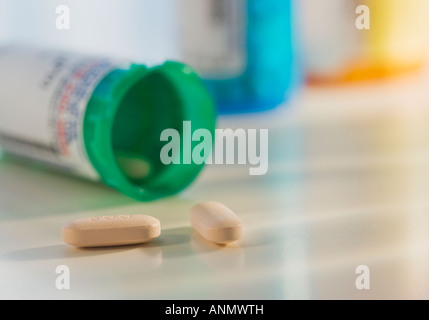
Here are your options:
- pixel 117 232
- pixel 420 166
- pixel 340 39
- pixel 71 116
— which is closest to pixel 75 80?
pixel 71 116

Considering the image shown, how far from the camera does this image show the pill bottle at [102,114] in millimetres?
856

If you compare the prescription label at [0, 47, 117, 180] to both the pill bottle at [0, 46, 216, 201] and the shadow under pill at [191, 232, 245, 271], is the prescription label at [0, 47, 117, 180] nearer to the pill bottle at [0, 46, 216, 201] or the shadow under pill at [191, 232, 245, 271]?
the pill bottle at [0, 46, 216, 201]

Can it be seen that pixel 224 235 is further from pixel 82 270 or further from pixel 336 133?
pixel 336 133

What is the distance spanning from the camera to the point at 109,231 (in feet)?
2.39

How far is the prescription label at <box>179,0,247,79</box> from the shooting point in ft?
4.00

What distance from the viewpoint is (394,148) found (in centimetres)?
106

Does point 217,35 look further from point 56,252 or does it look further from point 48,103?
point 56,252

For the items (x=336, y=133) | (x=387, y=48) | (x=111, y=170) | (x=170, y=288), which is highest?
(x=387, y=48)

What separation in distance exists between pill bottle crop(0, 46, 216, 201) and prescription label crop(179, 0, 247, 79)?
0.29m

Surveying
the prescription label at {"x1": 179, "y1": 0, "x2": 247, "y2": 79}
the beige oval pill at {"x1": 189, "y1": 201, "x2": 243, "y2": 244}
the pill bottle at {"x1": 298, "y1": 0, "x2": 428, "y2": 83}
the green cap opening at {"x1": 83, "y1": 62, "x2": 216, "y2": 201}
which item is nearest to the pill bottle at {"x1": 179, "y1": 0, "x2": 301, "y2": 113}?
the prescription label at {"x1": 179, "y1": 0, "x2": 247, "y2": 79}

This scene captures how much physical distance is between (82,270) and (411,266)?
25 cm

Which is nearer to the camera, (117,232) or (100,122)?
(117,232)

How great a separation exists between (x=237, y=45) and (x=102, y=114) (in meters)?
0.42

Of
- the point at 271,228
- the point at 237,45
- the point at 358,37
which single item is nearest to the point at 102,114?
the point at 271,228
